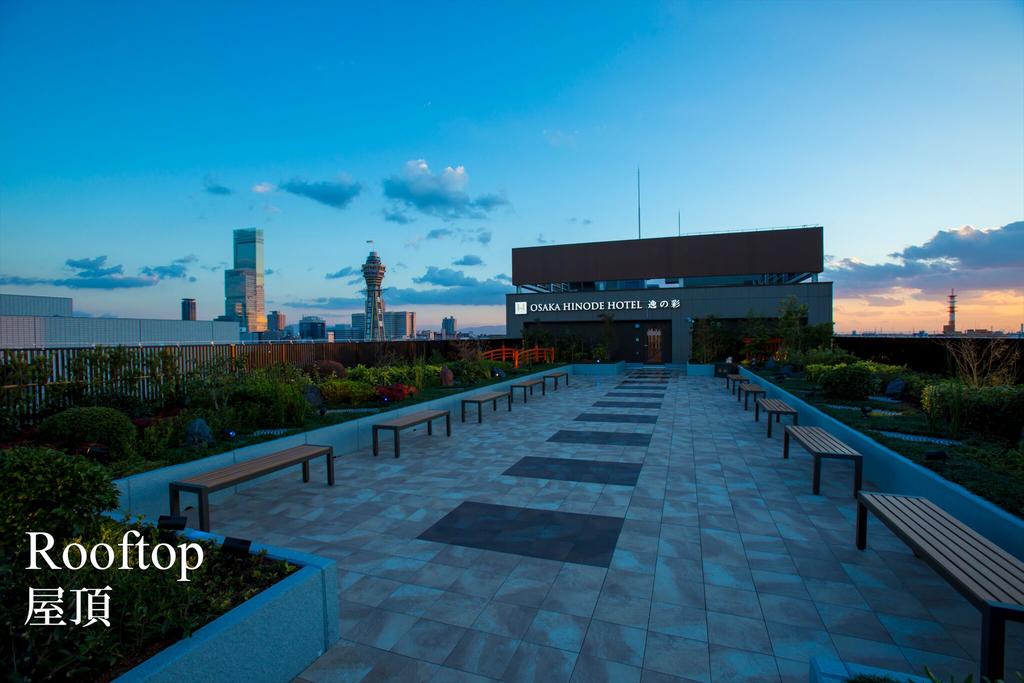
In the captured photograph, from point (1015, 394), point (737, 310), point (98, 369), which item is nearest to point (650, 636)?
point (1015, 394)

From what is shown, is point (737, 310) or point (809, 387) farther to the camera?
point (737, 310)

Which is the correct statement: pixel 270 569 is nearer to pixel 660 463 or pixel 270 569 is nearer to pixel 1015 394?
pixel 660 463

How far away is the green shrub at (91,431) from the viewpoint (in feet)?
19.2

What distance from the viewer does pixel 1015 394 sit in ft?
20.1

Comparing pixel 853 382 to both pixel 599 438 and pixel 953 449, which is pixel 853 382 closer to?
pixel 953 449

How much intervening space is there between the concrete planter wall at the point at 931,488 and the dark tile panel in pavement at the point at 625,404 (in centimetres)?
503

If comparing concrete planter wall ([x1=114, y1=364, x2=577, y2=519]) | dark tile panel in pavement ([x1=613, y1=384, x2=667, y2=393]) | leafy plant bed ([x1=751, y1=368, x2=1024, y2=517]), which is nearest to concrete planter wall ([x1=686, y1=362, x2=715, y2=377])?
dark tile panel in pavement ([x1=613, y1=384, x2=667, y2=393])

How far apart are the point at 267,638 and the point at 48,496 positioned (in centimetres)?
129

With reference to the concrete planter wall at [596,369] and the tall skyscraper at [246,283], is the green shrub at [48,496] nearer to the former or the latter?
the concrete planter wall at [596,369]

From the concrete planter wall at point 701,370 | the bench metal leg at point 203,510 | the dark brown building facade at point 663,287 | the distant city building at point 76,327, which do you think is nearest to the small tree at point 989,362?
the bench metal leg at point 203,510

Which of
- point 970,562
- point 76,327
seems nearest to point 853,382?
point 970,562

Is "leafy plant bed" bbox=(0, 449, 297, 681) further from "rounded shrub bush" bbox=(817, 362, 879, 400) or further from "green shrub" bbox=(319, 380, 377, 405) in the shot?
"rounded shrub bush" bbox=(817, 362, 879, 400)

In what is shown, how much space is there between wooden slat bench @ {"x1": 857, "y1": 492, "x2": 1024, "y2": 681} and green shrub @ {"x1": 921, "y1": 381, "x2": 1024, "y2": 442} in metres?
3.59

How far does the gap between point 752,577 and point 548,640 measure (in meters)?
1.75
